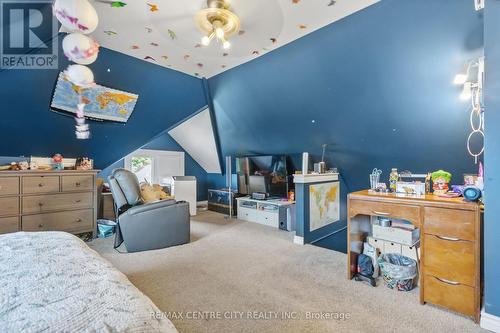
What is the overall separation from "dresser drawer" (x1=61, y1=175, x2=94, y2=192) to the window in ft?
6.44

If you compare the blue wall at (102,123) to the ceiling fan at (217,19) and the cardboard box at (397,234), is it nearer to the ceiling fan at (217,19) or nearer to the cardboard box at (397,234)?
the ceiling fan at (217,19)

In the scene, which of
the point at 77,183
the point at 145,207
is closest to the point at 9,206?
the point at 77,183

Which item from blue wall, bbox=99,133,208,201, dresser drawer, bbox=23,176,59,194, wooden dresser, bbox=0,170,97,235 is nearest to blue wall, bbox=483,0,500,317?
wooden dresser, bbox=0,170,97,235

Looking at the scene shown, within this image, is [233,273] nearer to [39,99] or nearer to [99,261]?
[99,261]

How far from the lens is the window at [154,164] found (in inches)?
218

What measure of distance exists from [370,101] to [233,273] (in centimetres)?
251

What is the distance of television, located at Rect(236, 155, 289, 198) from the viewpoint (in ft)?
14.7

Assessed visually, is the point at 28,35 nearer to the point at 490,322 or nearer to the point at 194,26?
the point at 194,26

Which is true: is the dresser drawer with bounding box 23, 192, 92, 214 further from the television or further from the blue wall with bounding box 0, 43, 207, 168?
the television

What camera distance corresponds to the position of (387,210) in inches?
79.8

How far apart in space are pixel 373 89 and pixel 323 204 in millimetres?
1847

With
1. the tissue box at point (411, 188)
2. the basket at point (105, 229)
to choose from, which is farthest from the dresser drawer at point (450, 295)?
the basket at point (105, 229)

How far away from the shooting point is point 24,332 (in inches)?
23.3

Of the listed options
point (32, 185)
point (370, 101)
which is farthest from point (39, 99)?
point (370, 101)
